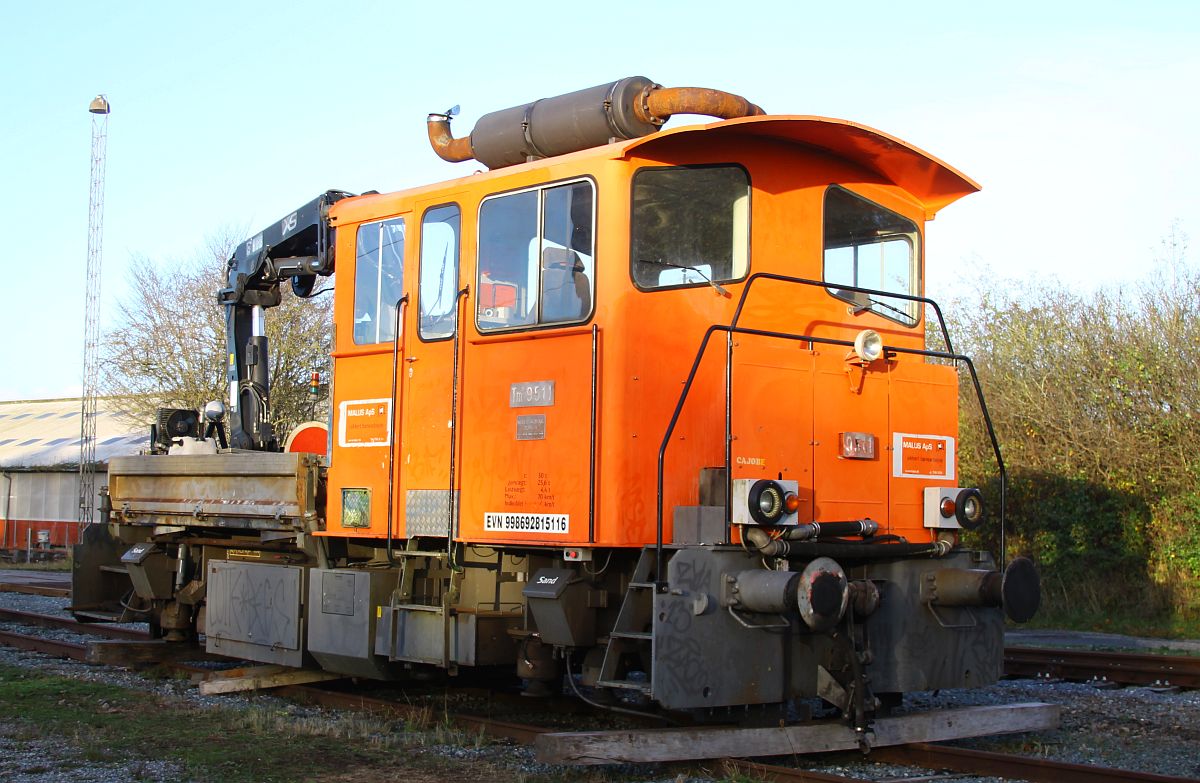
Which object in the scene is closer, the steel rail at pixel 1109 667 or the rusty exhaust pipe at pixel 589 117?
the rusty exhaust pipe at pixel 589 117

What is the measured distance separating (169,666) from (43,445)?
36.4m

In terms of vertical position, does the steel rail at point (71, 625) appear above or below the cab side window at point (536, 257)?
below

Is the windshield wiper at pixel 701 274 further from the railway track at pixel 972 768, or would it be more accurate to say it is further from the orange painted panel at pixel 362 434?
the railway track at pixel 972 768

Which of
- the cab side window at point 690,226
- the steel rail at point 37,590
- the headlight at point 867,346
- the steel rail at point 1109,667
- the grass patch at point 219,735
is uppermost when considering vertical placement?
the cab side window at point 690,226

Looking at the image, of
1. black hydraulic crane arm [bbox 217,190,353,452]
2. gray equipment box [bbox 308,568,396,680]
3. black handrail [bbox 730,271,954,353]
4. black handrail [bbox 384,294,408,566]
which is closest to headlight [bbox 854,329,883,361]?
black handrail [bbox 730,271,954,353]

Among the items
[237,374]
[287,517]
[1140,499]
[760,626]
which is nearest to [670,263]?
[760,626]

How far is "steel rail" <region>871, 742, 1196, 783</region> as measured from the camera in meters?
6.05

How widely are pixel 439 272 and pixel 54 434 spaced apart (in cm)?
4155

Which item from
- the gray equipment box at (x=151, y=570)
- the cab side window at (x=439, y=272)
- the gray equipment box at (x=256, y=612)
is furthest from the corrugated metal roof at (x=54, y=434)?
the cab side window at (x=439, y=272)

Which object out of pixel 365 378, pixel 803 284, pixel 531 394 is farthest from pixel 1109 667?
pixel 365 378

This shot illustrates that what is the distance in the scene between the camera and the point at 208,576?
32.7ft

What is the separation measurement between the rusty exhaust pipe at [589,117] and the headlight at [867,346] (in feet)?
4.96

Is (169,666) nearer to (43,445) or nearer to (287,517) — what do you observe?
(287,517)

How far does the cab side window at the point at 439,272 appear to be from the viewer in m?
7.92
